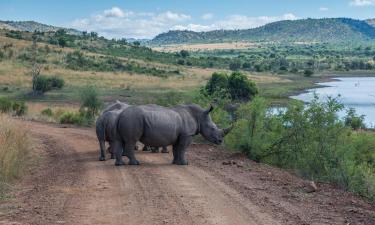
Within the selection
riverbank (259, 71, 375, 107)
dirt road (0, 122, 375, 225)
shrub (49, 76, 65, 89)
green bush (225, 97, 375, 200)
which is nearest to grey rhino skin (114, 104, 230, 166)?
dirt road (0, 122, 375, 225)

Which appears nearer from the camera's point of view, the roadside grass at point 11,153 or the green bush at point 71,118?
the roadside grass at point 11,153

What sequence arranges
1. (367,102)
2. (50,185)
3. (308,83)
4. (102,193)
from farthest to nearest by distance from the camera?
(308,83)
(367,102)
(50,185)
(102,193)

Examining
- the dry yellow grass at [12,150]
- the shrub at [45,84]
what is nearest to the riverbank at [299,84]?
the shrub at [45,84]

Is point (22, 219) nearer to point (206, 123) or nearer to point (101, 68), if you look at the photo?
point (206, 123)

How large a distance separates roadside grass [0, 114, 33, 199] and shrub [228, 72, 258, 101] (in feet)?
133

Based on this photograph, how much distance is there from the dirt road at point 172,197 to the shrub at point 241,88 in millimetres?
40286

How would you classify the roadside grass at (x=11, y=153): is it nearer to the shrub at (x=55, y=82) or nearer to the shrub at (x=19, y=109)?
the shrub at (x=19, y=109)

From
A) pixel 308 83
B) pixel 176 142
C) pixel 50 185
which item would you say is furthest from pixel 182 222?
pixel 308 83

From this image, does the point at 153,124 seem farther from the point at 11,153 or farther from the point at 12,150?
the point at 11,153

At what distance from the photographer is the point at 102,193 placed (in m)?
11.9

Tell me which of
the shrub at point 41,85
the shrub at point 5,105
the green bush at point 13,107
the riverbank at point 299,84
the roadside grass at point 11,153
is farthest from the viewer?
the riverbank at point 299,84

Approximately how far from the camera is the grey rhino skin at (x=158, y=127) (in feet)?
53.0

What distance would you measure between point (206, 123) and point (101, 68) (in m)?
66.1

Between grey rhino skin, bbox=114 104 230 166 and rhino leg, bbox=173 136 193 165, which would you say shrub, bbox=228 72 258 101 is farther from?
rhino leg, bbox=173 136 193 165
